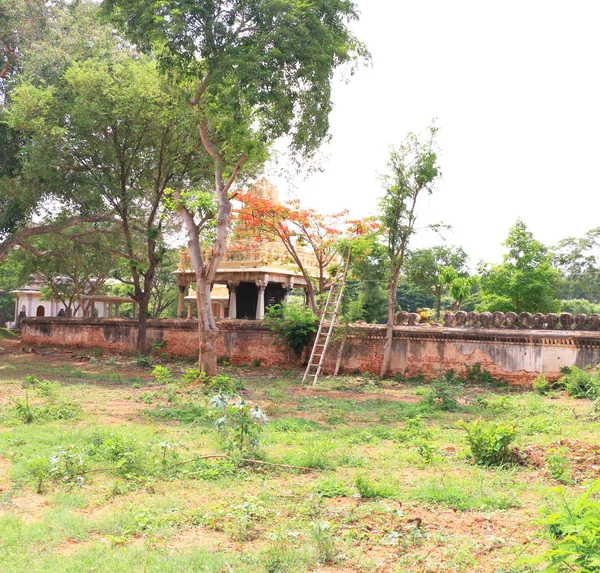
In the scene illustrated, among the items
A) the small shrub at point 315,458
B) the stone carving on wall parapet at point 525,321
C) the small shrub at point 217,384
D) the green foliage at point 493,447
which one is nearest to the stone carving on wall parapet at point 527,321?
the stone carving on wall parapet at point 525,321

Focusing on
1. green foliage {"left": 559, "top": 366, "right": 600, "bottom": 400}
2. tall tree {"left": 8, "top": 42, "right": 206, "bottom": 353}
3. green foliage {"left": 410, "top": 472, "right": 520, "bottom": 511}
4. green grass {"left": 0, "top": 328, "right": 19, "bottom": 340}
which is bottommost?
green grass {"left": 0, "top": 328, "right": 19, "bottom": 340}

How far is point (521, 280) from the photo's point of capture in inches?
989

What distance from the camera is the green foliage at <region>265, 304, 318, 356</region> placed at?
60.1 ft

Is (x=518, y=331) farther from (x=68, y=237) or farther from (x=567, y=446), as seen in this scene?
(x=68, y=237)

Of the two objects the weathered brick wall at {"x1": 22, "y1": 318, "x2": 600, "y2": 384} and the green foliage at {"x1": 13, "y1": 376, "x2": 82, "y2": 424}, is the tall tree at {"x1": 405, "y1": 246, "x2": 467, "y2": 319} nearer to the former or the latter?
the weathered brick wall at {"x1": 22, "y1": 318, "x2": 600, "y2": 384}

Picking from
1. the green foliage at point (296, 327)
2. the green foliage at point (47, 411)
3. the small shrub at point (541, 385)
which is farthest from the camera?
the green foliage at point (296, 327)

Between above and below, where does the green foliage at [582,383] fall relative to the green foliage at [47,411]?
above

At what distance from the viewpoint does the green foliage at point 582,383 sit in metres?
12.3

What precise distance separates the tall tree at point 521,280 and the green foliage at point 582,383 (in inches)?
470

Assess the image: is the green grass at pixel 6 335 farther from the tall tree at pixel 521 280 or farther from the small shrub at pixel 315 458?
the small shrub at pixel 315 458

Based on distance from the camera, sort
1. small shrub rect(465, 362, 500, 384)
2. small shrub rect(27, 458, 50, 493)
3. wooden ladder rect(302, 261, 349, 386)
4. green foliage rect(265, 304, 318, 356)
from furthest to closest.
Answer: green foliage rect(265, 304, 318, 356) < wooden ladder rect(302, 261, 349, 386) < small shrub rect(465, 362, 500, 384) < small shrub rect(27, 458, 50, 493)

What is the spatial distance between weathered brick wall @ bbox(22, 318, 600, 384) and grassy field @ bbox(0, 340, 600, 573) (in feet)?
11.7

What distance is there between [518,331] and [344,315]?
4634 millimetres

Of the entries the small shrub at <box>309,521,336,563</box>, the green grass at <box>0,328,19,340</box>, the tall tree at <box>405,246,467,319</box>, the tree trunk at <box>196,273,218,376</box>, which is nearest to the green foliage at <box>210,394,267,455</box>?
the small shrub at <box>309,521,336,563</box>
